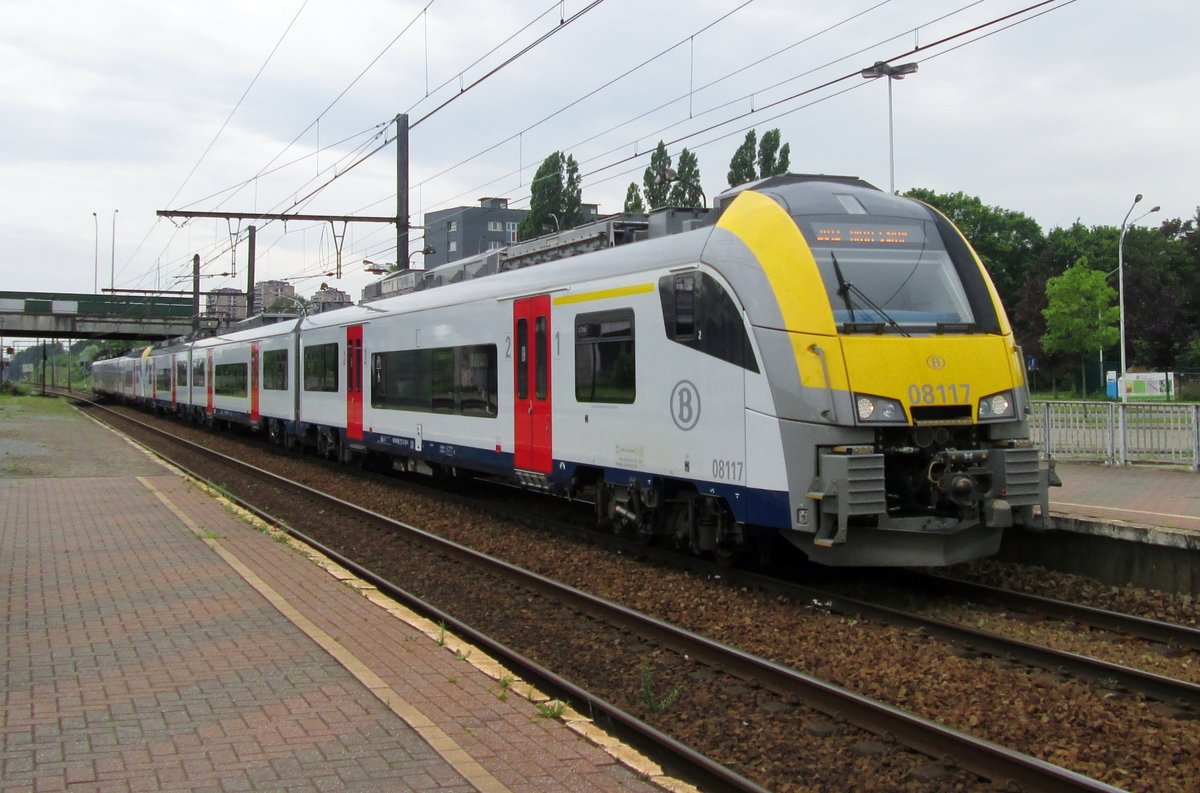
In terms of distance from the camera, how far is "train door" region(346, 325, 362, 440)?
1877 cm

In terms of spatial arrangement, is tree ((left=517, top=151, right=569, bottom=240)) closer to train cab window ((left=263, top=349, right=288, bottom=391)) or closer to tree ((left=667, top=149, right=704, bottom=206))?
tree ((left=667, top=149, right=704, bottom=206))

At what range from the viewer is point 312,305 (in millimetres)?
24922

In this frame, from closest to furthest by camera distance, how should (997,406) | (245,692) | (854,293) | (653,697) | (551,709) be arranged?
1. (551,709)
2. (245,692)
3. (653,697)
4. (854,293)
5. (997,406)

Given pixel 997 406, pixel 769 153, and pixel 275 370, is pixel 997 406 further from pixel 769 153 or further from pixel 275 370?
pixel 769 153

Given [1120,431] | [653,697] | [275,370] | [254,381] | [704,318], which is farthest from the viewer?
[254,381]

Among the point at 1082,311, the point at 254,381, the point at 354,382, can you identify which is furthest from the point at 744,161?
the point at 354,382

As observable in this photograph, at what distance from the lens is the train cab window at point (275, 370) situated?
23984 millimetres

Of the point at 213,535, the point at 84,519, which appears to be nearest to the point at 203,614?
the point at 213,535

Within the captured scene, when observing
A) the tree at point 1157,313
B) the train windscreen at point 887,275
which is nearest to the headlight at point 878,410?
the train windscreen at point 887,275

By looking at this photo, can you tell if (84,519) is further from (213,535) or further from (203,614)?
(203,614)

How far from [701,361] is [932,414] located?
6.42 feet

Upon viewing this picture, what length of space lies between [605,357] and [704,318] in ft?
5.99

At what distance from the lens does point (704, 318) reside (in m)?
9.09

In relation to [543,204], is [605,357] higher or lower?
lower
